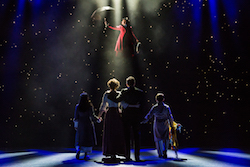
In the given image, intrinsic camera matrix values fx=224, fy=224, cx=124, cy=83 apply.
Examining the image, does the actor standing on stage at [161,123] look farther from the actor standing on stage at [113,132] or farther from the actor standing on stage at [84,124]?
the actor standing on stage at [84,124]

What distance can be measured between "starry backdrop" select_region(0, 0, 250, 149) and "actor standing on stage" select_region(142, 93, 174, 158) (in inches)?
83.8

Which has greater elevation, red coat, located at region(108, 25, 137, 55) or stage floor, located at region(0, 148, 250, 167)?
red coat, located at region(108, 25, 137, 55)

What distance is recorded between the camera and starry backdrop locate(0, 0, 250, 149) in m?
6.71

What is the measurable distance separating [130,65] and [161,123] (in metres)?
2.73

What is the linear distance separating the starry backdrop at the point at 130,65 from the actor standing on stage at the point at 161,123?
2129mm

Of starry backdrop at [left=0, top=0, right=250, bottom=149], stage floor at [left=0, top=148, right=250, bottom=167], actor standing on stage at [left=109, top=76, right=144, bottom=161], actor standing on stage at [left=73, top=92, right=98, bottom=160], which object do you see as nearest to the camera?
stage floor at [left=0, top=148, right=250, bottom=167]

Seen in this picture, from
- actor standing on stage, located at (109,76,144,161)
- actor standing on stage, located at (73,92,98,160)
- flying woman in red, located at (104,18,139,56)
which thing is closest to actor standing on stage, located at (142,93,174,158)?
actor standing on stage, located at (109,76,144,161)

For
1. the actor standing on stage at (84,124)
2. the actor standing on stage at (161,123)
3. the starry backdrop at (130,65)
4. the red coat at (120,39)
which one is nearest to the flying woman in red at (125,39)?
the red coat at (120,39)

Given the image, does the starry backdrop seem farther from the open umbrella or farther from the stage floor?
the stage floor

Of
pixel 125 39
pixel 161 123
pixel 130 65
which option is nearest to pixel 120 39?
pixel 125 39

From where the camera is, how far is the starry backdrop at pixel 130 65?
22.0 feet

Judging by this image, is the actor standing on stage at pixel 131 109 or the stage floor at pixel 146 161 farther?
the actor standing on stage at pixel 131 109

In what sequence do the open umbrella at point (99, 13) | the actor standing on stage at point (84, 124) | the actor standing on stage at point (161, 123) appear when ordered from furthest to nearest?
the open umbrella at point (99, 13), the actor standing on stage at point (161, 123), the actor standing on stage at point (84, 124)

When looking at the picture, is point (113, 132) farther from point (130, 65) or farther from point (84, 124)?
point (130, 65)
